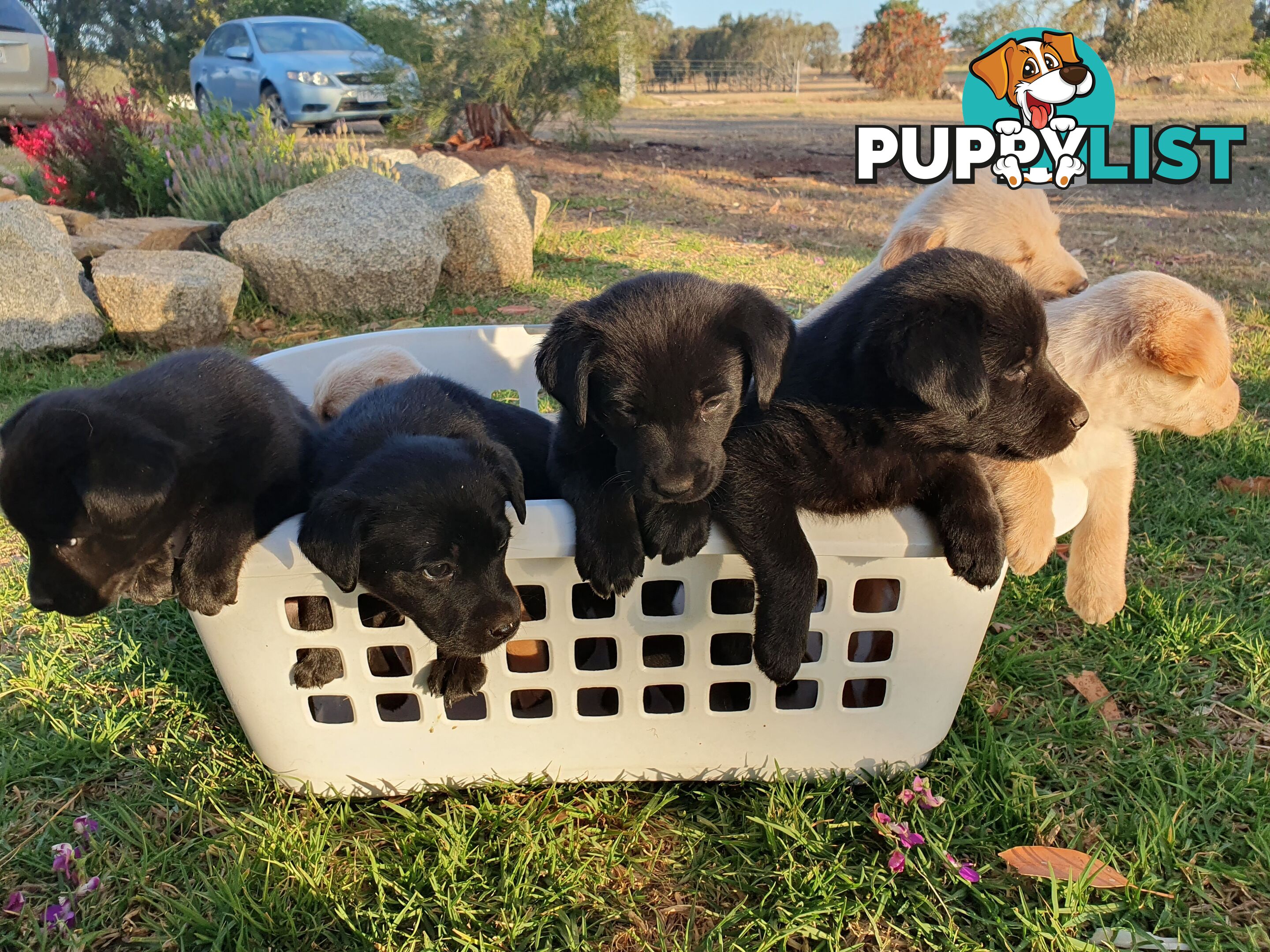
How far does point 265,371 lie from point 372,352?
27.6 inches

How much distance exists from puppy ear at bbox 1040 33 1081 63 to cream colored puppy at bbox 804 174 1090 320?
9114 mm

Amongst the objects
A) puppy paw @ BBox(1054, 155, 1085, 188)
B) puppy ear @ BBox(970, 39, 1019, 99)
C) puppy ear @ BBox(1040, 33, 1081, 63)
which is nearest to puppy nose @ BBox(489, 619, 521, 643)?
puppy paw @ BBox(1054, 155, 1085, 188)

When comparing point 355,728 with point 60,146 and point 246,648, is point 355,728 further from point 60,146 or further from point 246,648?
point 60,146

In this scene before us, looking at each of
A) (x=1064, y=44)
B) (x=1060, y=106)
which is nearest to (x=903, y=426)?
(x=1060, y=106)

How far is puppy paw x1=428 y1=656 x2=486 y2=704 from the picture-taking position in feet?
7.09

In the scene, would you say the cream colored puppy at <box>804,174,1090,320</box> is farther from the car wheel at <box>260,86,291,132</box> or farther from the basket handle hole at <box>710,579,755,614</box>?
the car wheel at <box>260,86,291,132</box>

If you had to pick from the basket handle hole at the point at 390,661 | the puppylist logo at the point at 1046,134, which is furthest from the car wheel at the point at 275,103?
the basket handle hole at the point at 390,661

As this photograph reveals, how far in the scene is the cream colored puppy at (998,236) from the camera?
3219 millimetres

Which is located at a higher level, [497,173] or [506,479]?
[497,173]

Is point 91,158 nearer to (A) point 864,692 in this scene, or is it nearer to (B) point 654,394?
(B) point 654,394

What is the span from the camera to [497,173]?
24.3ft

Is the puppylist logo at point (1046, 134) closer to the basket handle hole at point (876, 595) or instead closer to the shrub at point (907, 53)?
the basket handle hole at point (876, 595)

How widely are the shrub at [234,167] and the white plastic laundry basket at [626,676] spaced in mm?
6116

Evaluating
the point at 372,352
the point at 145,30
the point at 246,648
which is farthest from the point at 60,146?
the point at 145,30
